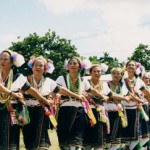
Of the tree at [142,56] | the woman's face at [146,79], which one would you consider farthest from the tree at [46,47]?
the woman's face at [146,79]

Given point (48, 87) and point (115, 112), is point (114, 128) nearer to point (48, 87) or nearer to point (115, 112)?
point (115, 112)

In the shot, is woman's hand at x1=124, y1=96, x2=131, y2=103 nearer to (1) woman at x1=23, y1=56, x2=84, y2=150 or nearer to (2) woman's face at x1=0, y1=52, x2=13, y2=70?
(1) woman at x1=23, y1=56, x2=84, y2=150

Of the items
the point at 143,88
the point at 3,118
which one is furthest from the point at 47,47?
Result: the point at 3,118

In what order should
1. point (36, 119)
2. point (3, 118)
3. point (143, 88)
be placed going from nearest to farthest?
point (3, 118), point (36, 119), point (143, 88)

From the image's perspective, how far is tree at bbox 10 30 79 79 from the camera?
1524 inches

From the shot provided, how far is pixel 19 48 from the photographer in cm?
3925

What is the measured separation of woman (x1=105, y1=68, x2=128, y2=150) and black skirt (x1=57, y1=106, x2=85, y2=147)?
114 centimetres

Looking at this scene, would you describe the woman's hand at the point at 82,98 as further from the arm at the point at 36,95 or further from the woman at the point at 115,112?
the woman at the point at 115,112

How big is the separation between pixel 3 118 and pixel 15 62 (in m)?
0.86

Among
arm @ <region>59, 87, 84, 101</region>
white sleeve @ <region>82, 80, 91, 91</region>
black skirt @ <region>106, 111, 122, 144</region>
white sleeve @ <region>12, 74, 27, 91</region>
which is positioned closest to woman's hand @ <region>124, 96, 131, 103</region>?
black skirt @ <region>106, 111, 122, 144</region>

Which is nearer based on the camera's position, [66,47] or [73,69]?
[73,69]

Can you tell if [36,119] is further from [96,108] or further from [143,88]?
[143,88]

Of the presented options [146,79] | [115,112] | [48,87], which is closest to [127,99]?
[115,112]

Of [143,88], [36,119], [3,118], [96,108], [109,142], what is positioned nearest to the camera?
[3,118]
